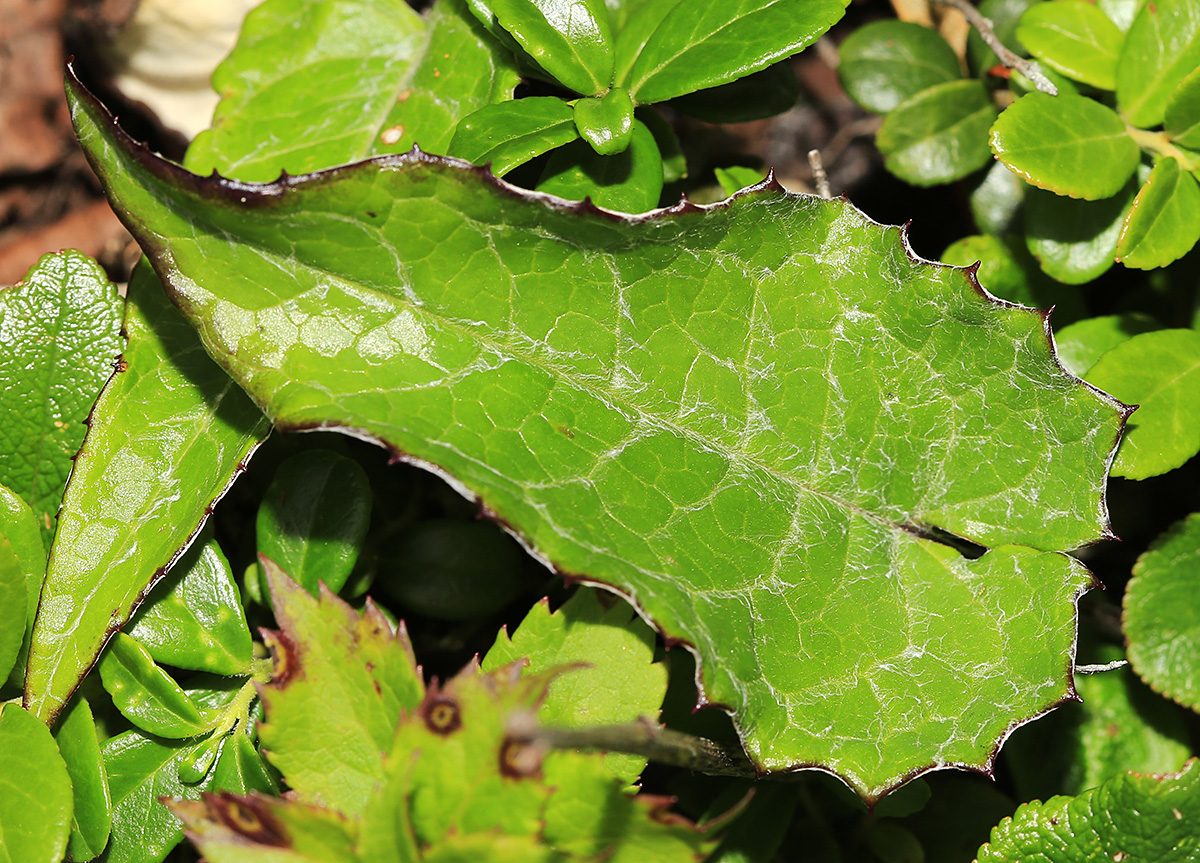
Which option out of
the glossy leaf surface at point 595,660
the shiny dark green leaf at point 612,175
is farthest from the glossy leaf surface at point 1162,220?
the glossy leaf surface at point 595,660

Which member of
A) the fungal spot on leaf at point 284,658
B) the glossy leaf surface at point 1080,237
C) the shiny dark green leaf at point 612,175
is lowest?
the glossy leaf surface at point 1080,237

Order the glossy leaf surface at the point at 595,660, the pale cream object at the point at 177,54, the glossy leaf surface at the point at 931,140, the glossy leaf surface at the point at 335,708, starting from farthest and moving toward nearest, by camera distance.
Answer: the pale cream object at the point at 177,54, the glossy leaf surface at the point at 931,140, the glossy leaf surface at the point at 595,660, the glossy leaf surface at the point at 335,708

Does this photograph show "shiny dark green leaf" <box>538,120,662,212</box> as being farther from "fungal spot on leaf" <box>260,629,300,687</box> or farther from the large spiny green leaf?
"fungal spot on leaf" <box>260,629,300,687</box>

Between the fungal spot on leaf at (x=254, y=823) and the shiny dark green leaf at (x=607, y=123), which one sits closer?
the fungal spot on leaf at (x=254, y=823)

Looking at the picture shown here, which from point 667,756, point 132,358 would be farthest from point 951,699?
point 132,358

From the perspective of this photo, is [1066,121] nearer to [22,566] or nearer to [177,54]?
[22,566]

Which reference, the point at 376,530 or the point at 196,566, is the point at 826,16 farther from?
the point at 196,566

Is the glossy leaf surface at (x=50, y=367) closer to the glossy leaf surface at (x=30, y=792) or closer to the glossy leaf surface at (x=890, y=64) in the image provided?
the glossy leaf surface at (x=30, y=792)
